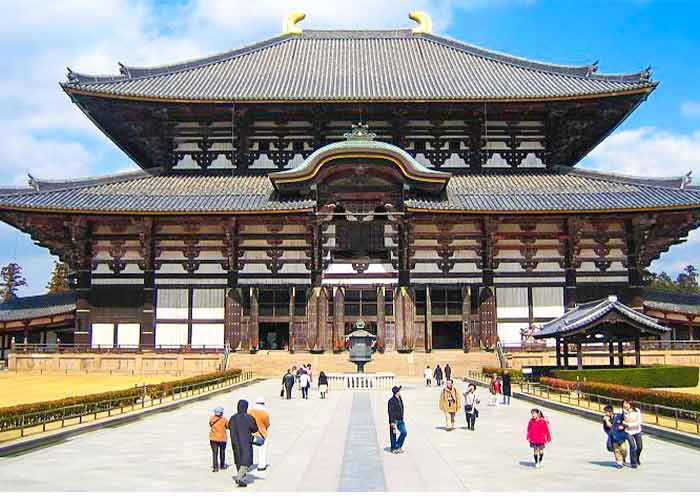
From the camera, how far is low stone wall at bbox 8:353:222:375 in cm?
4228

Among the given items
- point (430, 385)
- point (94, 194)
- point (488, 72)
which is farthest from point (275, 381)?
point (488, 72)

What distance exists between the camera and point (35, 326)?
167 feet

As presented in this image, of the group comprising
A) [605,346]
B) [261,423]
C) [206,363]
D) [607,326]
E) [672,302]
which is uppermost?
[672,302]

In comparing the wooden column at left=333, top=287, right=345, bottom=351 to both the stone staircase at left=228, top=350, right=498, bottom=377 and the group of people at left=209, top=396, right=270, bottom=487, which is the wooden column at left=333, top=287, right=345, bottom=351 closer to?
the stone staircase at left=228, top=350, right=498, bottom=377

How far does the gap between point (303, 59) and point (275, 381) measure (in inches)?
1138

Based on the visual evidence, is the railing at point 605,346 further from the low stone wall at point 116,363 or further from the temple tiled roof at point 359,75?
the low stone wall at point 116,363

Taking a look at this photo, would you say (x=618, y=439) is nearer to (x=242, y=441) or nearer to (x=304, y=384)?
(x=242, y=441)

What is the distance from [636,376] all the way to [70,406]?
22055mm

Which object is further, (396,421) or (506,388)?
(506,388)

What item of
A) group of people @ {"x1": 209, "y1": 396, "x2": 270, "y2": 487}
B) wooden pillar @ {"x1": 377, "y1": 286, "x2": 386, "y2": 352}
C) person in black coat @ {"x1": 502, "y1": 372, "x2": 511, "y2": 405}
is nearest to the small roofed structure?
person in black coat @ {"x1": 502, "y1": 372, "x2": 511, "y2": 405}

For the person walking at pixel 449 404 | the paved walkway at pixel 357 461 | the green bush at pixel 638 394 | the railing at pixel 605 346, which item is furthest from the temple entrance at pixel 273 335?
the person walking at pixel 449 404

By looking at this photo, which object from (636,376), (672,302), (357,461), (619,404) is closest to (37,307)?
(636,376)

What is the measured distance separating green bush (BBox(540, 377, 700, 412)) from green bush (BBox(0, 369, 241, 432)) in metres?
15.2

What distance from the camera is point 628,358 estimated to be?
142 ft
